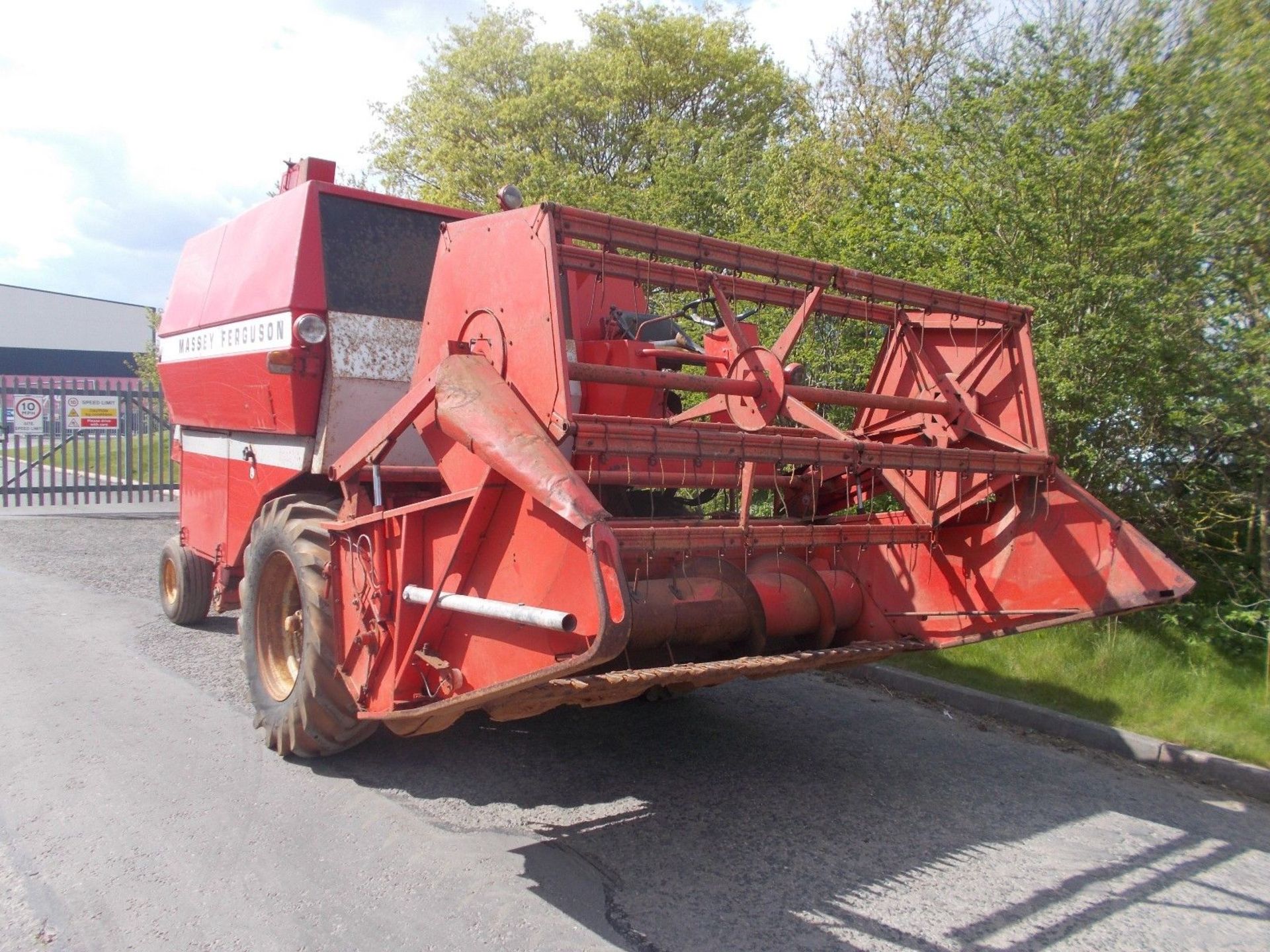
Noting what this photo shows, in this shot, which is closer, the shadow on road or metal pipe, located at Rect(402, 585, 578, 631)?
metal pipe, located at Rect(402, 585, 578, 631)

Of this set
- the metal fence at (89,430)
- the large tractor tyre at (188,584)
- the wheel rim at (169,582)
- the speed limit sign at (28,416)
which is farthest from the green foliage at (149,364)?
the large tractor tyre at (188,584)

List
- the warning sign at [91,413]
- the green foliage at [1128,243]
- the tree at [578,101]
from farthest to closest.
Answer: the tree at [578,101], the warning sign at [91,413], the green foliage at [1128,243]

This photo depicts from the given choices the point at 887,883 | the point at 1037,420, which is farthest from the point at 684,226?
the point at 887,883

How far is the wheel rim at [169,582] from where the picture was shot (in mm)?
7859

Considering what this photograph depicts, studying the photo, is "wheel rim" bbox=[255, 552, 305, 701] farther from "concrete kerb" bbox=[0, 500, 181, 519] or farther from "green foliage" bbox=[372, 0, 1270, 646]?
"concrete kerb" bbox=[0, 500, 181, 519]

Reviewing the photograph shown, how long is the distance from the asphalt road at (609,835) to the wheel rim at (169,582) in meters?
1.62

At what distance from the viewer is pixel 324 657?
4500mm

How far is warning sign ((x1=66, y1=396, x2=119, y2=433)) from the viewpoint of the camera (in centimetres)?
1762

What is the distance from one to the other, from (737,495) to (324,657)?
2.43 m

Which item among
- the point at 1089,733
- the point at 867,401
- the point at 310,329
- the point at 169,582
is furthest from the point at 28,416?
the point at 1089,733

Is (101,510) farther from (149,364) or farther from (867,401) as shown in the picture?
(867,401)

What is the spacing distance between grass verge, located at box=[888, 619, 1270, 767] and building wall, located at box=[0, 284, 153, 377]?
44.5 metres

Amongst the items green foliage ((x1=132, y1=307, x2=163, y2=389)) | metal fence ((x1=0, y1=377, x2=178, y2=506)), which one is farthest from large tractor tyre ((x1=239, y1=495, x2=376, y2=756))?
green foliage ((x1=132, y1=307, x2=163, y2=389))

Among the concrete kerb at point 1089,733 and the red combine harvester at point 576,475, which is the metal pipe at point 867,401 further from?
the concrete kerb at point 1089,733
